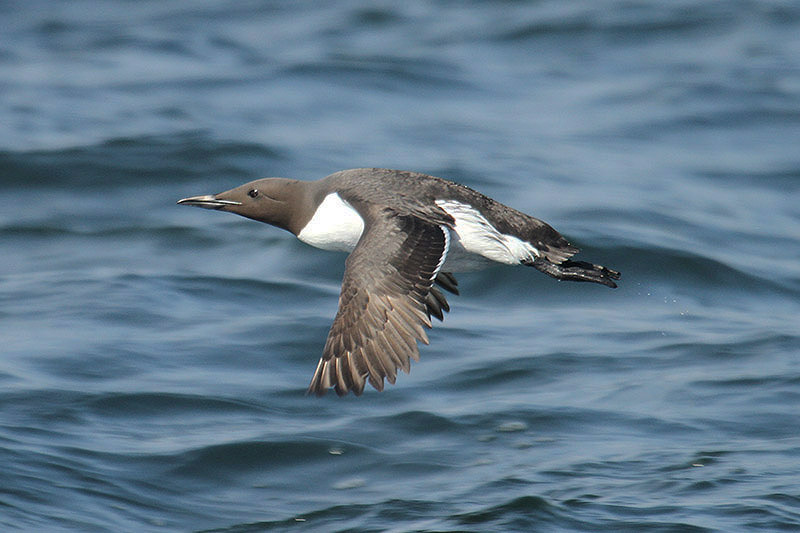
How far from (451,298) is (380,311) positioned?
351cm

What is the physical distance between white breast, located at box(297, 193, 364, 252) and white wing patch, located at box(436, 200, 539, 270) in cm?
41

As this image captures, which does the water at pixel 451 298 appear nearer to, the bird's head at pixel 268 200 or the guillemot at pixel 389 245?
the guillemot at pixel 389 245

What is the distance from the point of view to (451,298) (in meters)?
8.75

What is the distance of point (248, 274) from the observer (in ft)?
30.5

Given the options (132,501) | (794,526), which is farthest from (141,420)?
(794,526)

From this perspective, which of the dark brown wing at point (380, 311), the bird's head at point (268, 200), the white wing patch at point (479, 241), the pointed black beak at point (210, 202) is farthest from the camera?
the bird's head at point (268, 200)

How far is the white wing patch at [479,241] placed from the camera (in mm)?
5949

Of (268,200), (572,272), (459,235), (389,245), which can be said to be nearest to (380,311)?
(389,245)

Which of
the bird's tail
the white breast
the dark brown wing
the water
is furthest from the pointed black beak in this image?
the bird's tail

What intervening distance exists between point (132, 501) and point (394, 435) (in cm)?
151

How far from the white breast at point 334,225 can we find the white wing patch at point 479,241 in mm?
414

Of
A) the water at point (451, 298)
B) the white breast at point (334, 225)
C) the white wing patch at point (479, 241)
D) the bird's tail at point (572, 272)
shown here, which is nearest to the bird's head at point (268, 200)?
the white breast at point (334, 225)

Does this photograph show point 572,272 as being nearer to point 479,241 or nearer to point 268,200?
point 479,241

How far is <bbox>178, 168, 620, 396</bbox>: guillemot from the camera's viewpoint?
518 centimetres
